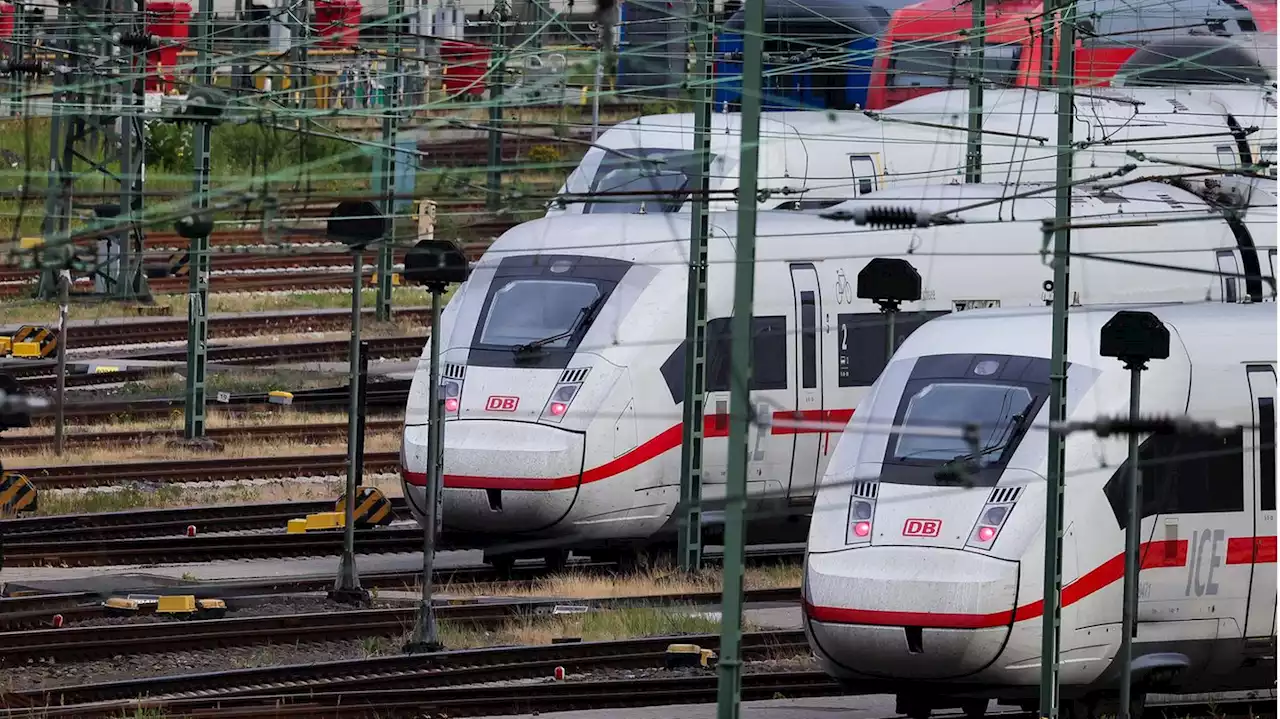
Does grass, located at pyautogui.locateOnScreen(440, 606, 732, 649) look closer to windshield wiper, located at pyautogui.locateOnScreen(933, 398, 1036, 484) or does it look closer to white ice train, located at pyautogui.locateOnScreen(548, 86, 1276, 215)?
windshield wiper, located at pyautogui.locateOnScreen(933, 398, 1036, 484)

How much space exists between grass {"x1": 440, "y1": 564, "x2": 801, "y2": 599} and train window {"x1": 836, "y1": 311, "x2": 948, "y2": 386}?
2002mm

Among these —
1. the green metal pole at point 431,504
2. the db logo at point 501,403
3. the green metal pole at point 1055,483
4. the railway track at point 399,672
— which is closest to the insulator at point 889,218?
the green metal pole at point 1055,483

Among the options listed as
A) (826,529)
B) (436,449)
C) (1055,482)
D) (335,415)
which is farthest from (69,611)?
(335,415)

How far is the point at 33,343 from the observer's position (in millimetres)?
28562

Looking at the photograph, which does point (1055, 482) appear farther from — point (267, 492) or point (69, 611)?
point (267, 492)

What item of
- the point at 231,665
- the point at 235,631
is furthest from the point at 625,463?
the point at 231,665

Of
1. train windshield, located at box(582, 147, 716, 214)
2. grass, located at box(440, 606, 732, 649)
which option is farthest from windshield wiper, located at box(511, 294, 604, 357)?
train windshield, located at box(582, 147, 716, 214)

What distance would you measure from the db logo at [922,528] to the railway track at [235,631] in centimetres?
393

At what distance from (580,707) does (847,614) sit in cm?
260

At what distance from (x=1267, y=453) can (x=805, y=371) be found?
5831 millimetres

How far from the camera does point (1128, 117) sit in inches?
968

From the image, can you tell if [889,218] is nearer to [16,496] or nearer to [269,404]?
[16,496]

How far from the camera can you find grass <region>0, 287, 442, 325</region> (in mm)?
32500

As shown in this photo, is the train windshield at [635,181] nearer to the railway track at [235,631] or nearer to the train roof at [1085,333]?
the railway track at [235,631]
